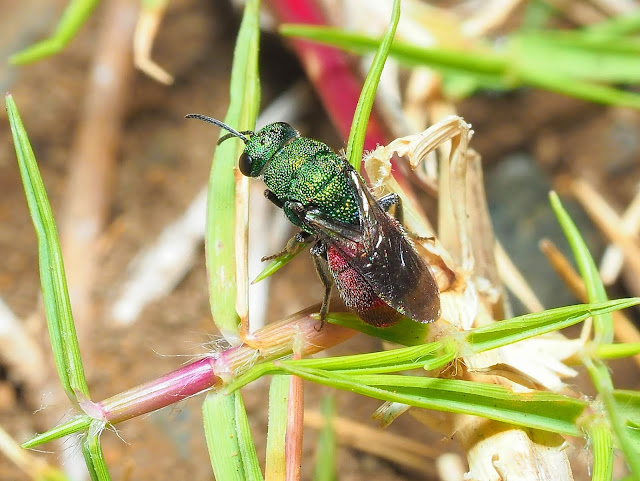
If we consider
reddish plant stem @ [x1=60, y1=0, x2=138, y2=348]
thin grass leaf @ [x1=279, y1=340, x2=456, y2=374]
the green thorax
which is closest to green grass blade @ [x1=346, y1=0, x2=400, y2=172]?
the green thorax

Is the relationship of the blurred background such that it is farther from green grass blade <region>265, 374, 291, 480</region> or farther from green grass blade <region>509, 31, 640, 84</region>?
green grass blade <region>265, 374, 291, 480</region>

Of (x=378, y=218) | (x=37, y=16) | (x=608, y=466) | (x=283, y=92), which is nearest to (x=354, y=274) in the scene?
(x=378, y=218)

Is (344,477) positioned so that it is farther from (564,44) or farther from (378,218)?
(564,44)

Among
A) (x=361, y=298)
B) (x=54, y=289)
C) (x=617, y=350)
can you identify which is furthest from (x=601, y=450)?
(x=54, y=289)

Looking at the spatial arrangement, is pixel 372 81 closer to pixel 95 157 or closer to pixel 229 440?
pixel 229 440

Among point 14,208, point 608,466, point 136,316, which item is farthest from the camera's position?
point 14,208

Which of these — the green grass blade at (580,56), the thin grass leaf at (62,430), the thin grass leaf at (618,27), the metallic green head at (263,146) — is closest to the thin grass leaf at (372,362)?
the thin grass leaf at (62,430)

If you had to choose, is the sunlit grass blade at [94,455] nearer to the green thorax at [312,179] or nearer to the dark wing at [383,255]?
the dark wing at [383,255]
